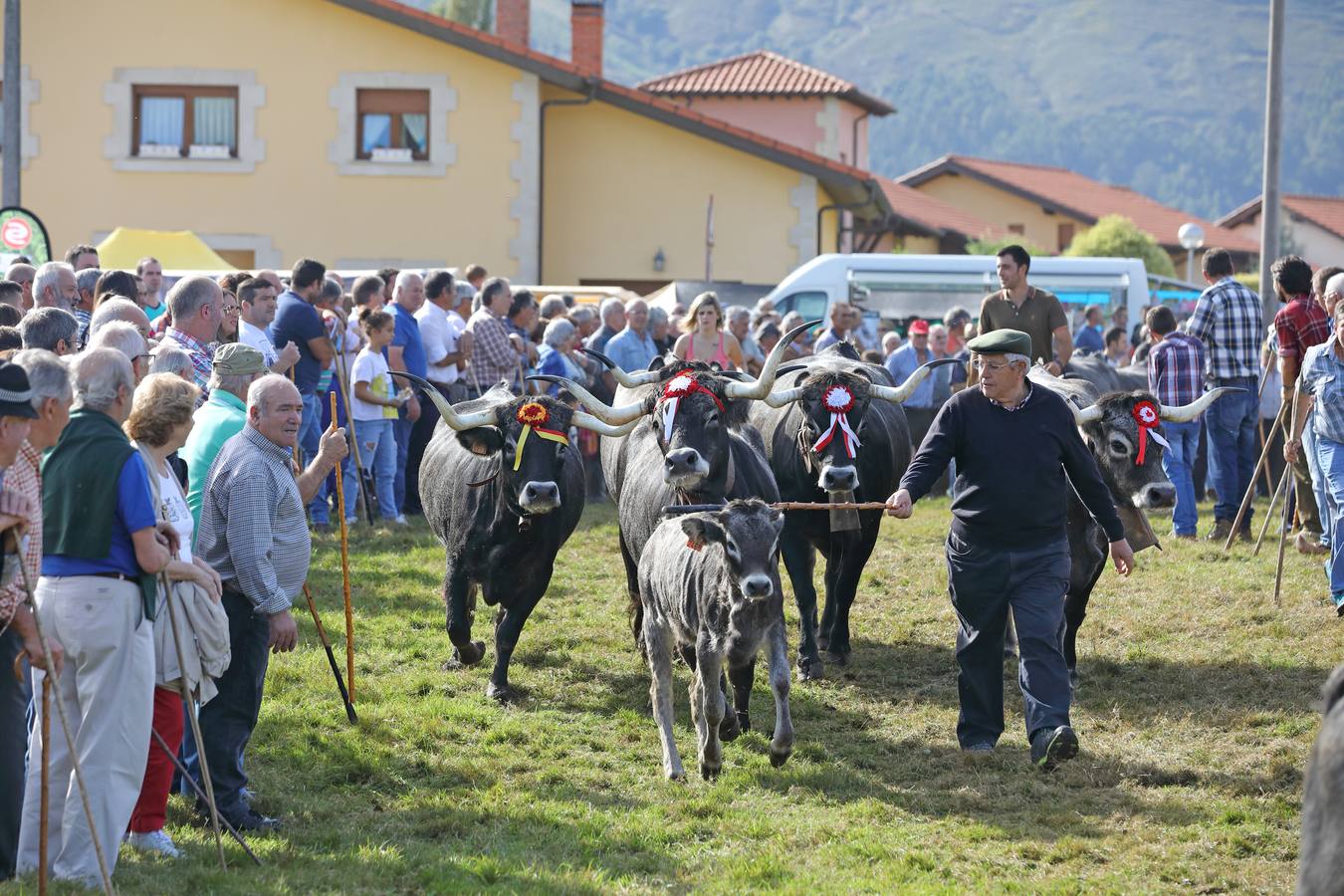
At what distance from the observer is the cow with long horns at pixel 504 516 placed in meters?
9.01

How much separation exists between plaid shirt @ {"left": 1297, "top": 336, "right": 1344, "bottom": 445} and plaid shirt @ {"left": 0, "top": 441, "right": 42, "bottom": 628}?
7115 millimetres

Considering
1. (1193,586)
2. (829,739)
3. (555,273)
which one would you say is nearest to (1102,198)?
(555,273)

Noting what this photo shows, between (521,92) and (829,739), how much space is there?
20.3 meters

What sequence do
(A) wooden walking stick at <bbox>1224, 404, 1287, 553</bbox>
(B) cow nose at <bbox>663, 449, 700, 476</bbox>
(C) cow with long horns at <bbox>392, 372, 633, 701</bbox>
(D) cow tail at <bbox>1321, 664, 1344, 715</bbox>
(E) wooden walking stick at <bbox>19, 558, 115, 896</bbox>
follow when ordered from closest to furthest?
(D) cow tail at <bbox>1321, 664, 1344, 715</bbox>
(E) wooden walking stick at <bbox>19, 558, 115, 896</bbox>
(B) cow nose at <bbox>663, 449, 700, 476</bbox>
(C) cow with long horns at <bbox>392, 372, 633, 701</bbox>
(A) wooden walking stick at <bbox>1224, 404, 1287, 553</bbox>

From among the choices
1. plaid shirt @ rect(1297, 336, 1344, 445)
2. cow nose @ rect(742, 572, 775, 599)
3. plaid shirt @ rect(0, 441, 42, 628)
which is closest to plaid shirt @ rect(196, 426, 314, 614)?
plaid shirt @ rect(0, 441, 42, 628)

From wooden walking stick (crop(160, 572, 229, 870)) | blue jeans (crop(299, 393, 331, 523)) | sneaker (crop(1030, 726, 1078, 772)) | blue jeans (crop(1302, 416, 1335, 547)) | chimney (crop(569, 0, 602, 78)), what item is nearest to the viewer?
wooden walking stick (crop(160, 572, 229, 870))

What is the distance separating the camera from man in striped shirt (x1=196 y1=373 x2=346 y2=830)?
255 inches

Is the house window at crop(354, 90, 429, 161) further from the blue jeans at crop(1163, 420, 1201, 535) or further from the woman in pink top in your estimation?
the blue jeans at crop(1163, 420, 1201, 535)

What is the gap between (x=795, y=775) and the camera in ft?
24.9

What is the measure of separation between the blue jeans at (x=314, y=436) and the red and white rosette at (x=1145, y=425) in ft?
22.7

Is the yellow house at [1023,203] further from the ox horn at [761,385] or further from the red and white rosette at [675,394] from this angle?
the red and white rosette at [675,394]

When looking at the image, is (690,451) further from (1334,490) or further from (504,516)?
(1334,490)

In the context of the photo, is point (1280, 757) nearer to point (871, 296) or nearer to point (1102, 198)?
point (871, 296)

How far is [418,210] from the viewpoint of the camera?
27.0 meters
